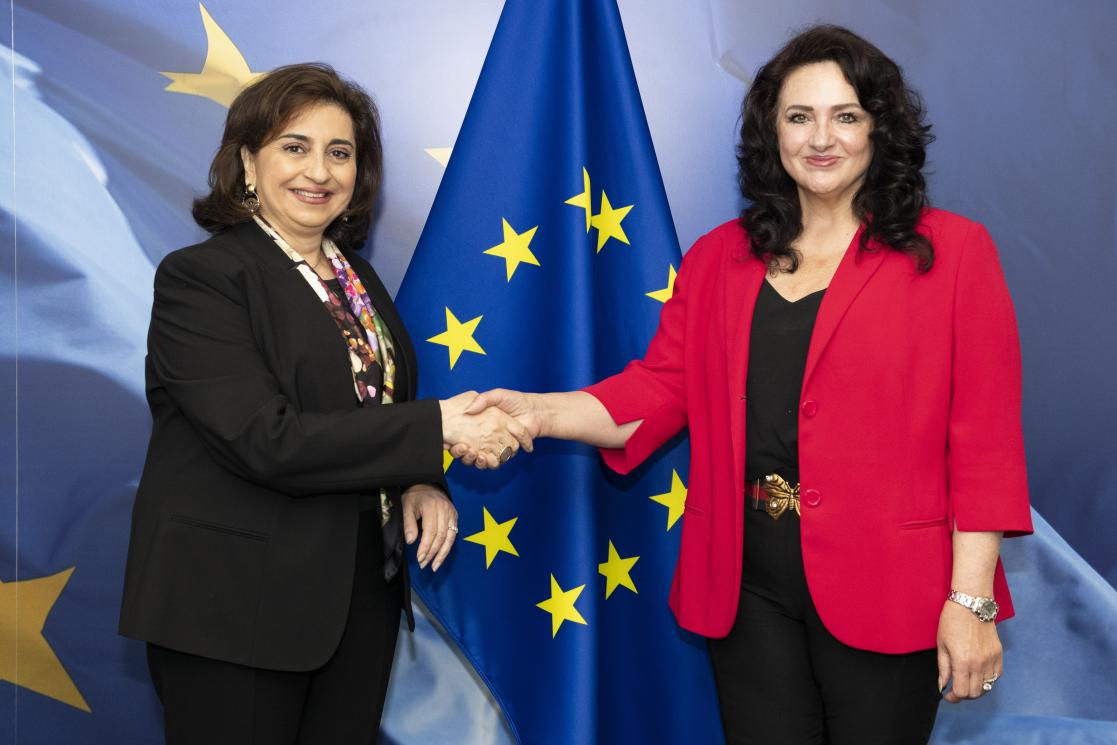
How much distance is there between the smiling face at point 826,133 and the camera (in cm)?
168

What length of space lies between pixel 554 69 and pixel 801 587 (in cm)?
118

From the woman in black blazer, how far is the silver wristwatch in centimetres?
81

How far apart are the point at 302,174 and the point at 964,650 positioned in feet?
4.38

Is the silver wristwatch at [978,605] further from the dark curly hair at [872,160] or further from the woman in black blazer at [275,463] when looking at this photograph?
the woman in black blazer at [275,463]

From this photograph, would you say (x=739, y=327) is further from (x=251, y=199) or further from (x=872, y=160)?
(x=251, y=199)

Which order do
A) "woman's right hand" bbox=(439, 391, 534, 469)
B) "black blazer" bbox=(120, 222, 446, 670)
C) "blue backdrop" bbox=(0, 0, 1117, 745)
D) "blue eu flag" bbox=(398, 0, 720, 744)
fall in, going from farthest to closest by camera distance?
"blue backdrop" bbox=(0, 0, 1117, 745)
"blue eu flag" bbox=(398, 0, 720, 744)
"woman's right hand" bbox=(439, 391, 534, 469)
"black blazer" bbox=(120, 222, 446, 670)

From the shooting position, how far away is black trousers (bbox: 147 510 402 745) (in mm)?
1536

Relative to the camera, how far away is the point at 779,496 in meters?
1.63

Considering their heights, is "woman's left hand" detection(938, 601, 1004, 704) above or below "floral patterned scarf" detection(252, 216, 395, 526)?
below

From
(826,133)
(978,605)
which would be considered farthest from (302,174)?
(978,605)

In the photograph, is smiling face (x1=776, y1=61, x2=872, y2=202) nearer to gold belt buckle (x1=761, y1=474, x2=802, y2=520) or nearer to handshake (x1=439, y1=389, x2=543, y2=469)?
gold belt buckle (x1=761, y1=474, x2=802, y2=520)

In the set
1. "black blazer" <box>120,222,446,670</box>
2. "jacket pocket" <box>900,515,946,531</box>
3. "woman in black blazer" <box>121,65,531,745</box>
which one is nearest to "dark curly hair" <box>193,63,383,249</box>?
"woman in black blazer" <box>121,65,531,745</box>

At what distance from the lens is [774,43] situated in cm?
238

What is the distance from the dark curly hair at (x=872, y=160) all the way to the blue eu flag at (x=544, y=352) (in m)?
0.36
